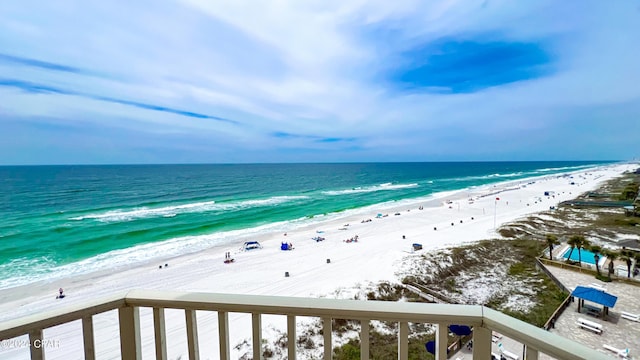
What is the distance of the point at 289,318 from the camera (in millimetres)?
1440

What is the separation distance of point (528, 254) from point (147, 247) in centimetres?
2450

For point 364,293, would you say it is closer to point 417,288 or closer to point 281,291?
point 417,288

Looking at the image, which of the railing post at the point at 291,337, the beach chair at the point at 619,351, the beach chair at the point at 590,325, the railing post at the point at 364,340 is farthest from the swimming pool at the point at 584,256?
the railing post at the point at 291,337

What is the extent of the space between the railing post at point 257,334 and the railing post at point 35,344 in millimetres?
981

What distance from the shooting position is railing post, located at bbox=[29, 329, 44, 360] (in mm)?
1312

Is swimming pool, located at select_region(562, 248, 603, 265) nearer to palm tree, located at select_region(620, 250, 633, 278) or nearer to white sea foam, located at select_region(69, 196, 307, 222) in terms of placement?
palm tree, located at select_region(620, 250, 633, 278)

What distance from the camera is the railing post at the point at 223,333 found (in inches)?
56.5

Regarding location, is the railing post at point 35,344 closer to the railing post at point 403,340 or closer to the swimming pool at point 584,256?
the railing post at point 403,340

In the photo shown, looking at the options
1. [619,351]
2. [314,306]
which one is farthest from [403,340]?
[619,351]

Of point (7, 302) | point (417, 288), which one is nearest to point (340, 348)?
point (417, 288)

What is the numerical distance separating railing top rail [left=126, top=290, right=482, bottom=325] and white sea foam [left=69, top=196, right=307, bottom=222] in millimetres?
31153

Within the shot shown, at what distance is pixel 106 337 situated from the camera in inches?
325

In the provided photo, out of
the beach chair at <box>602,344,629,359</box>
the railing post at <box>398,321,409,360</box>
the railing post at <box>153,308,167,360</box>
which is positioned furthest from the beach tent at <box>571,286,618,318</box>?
the railing post at <box>153,308,167,360</box>

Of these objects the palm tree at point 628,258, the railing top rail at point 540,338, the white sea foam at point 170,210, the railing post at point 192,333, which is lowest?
the white sea foam at point 170,210
